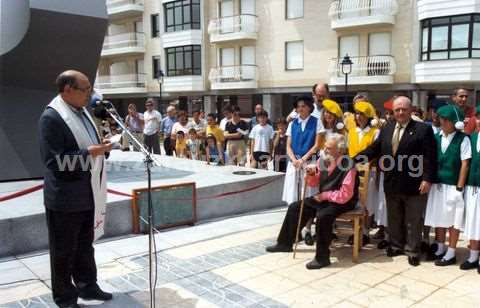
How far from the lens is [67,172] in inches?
135

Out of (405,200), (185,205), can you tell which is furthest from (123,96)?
(405,200)

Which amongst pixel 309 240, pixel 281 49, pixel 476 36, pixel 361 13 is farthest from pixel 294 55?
pixel 309 240

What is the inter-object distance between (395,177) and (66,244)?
11.2 feet

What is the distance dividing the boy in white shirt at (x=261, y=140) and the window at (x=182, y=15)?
66.1ft

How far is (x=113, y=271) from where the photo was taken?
4.59m

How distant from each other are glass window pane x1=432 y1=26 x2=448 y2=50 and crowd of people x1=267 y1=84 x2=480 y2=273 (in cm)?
1528

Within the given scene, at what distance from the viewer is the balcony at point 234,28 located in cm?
2441

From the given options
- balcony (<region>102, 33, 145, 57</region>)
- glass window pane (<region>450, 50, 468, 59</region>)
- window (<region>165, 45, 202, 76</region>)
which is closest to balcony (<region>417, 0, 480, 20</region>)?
glass window pane (<region>450, 50, 468, 59</region>)

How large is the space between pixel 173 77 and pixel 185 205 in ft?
75.7

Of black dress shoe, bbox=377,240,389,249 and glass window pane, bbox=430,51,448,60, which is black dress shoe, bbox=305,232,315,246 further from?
glass window pane, bbox=430,51,448,60

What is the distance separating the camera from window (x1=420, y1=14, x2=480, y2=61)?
59.6 ft

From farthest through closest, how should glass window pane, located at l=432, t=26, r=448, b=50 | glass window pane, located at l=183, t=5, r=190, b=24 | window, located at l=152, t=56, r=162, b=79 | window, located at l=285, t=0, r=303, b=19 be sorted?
window, located at l=152, t=56, r=162, b=79, glass window pane, located at l=183, t=5, r=190, b=24, window, located at l=285, t=0, r=303, b=19, glass window pane, located at l=432, t=26, r=448, b=50

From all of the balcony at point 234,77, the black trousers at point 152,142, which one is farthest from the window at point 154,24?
the black trousers at point 152,142

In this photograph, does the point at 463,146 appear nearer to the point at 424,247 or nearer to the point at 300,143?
the point at 424,247
